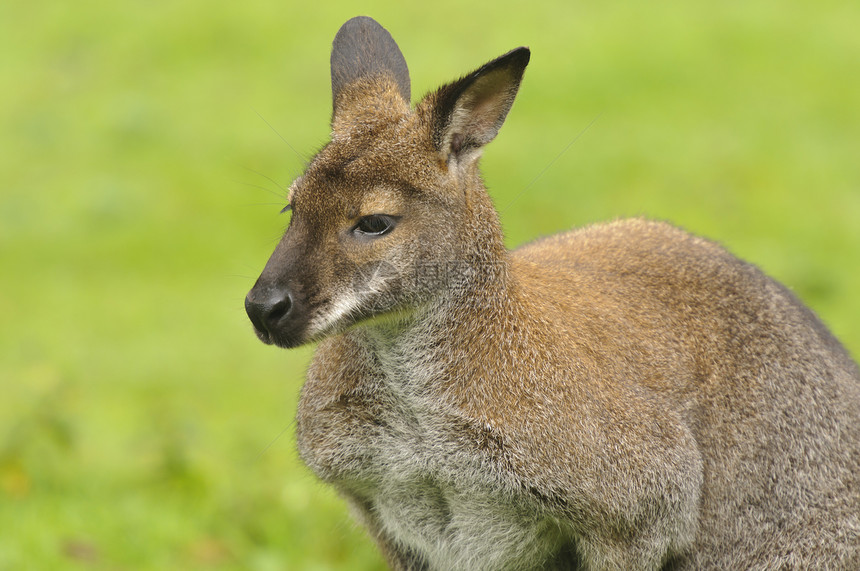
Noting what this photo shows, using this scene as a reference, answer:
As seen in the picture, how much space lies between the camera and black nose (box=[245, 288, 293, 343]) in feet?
14.0

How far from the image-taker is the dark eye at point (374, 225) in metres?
4.48

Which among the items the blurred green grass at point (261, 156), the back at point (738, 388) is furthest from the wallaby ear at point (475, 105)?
the blurred green grass at point (261, 156)

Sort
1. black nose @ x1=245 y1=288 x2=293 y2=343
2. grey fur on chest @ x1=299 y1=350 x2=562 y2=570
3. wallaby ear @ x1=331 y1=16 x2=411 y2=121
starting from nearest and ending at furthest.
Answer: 1. black nose @ x1=245 y1=288 x2=293 y2=343
2. grey fur on chest @ x1=299 y1=350 x2=562 y2=570
3. wallaby ear @ x1=331 y1=16 x2=411 y2=121

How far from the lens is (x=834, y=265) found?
11.7 metres

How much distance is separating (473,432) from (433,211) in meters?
0.94

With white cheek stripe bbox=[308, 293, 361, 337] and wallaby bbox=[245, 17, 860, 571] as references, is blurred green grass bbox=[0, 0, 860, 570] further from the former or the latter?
white cheek stripe bbox=[308, 293, 361, 337]

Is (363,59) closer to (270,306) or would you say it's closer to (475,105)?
(475,105)

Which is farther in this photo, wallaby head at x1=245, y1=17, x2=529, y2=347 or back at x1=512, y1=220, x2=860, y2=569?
back at x1=512, y1=220, x2=860, y2=569

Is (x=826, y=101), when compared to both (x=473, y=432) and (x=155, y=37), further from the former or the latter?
(x=473, y=432)

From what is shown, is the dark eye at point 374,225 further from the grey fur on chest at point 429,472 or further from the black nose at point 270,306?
the grey fur on chest at point 429,472

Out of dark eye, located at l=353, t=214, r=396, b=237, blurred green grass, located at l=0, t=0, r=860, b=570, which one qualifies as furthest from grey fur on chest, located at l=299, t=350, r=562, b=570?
blurred green grass, located at l=0, t=0, r=860, b=570

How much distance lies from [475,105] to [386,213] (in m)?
0.62

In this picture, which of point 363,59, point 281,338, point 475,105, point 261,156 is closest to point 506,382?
point 281,338

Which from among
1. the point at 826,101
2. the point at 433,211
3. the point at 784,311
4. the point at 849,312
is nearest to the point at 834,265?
the point at 849,312
